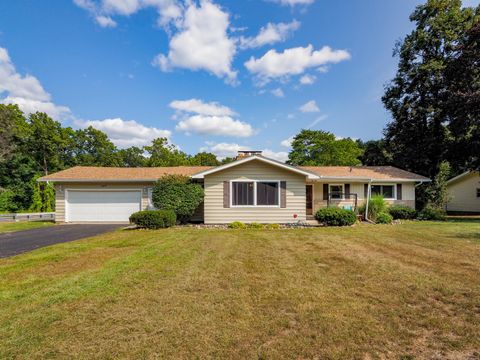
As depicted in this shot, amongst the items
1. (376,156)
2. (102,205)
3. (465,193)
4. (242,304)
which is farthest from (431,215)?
(102,205)

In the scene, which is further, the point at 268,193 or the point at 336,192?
the point at 336,192

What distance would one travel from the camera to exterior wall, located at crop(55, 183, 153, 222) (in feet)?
49.1

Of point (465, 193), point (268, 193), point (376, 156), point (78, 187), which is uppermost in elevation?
point (376, 156)

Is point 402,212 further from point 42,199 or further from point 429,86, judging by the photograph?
point 42,199

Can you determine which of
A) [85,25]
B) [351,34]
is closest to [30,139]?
[85,25]

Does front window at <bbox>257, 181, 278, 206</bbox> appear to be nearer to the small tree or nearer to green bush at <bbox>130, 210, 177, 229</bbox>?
the small tree

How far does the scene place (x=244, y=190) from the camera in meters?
13.0

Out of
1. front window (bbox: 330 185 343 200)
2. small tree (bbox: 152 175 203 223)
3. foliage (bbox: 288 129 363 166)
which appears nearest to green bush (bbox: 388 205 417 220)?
front window (bbox: 330 185 343 200)

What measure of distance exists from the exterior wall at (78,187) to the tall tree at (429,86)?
65.3ft

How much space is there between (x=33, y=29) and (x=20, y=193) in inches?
718

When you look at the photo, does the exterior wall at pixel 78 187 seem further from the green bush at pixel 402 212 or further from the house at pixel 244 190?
the green bush at pixel 402 212

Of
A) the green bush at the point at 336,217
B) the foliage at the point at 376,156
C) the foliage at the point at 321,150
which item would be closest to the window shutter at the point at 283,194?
the green bush at the point at 336,217

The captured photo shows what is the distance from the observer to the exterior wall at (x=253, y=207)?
13.0 m

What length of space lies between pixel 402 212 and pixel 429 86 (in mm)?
10406
